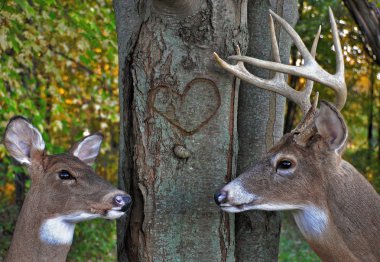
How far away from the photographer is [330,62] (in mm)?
9695

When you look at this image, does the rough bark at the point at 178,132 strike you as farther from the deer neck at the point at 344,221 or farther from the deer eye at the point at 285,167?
the deer neck at the point at 344,221

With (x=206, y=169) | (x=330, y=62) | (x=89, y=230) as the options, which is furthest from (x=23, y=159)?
(x=330, y=62)

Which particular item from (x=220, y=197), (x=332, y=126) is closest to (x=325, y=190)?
(x=332, y=126)

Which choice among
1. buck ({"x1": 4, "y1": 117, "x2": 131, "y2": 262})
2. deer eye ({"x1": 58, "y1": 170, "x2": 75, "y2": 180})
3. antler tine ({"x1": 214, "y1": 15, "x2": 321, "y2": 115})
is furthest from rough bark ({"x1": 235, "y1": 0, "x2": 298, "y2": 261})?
deer eye ({"x1": 58, "y1": 170, "x2": 75, "y2": 180})

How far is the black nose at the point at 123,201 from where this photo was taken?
4.42m

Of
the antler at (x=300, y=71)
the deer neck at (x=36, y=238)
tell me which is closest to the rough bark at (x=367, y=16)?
the antler at (x=300, y=71)

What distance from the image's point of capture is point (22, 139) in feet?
15.7

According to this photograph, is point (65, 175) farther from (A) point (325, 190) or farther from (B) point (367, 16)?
(B) point (367, 16)

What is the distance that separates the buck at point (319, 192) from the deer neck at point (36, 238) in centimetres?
102

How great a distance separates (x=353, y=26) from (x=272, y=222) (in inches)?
Result: 247

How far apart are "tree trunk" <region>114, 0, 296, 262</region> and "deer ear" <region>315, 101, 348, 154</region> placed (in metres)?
0.75

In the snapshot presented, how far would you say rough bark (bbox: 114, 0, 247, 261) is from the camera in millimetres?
4684

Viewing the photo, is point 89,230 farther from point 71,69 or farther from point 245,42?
point 245,42

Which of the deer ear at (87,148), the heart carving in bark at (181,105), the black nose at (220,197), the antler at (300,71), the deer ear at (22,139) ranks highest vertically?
the antler at (300,71)
